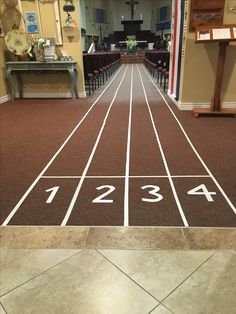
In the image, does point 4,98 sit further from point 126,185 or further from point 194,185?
point 194,185

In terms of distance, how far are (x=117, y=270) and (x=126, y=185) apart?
2.94 ft

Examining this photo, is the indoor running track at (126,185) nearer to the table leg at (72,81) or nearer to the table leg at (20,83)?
the table leg at (72,81)

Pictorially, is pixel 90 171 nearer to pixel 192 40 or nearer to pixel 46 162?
pixel 46 162

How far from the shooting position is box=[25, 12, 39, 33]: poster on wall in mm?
5102

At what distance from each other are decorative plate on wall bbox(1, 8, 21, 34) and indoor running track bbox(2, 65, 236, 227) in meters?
3.14

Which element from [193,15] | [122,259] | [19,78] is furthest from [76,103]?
[122,259]

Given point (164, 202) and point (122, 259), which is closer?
point (122, 259)

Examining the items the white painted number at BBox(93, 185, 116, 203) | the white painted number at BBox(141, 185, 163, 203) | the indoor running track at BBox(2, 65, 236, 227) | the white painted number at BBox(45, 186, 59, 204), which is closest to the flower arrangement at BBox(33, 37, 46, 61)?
the indoor running track at BBox(2, 65, 236, 227)

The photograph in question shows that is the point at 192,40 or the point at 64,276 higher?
the point at 192,40

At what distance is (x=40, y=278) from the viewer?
1.25 m

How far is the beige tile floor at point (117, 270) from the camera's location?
3.66 ft

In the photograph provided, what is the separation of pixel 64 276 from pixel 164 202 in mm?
892

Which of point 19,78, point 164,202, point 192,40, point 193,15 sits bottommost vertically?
point 164,202

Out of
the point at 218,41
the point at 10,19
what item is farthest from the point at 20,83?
the point at 218,41
